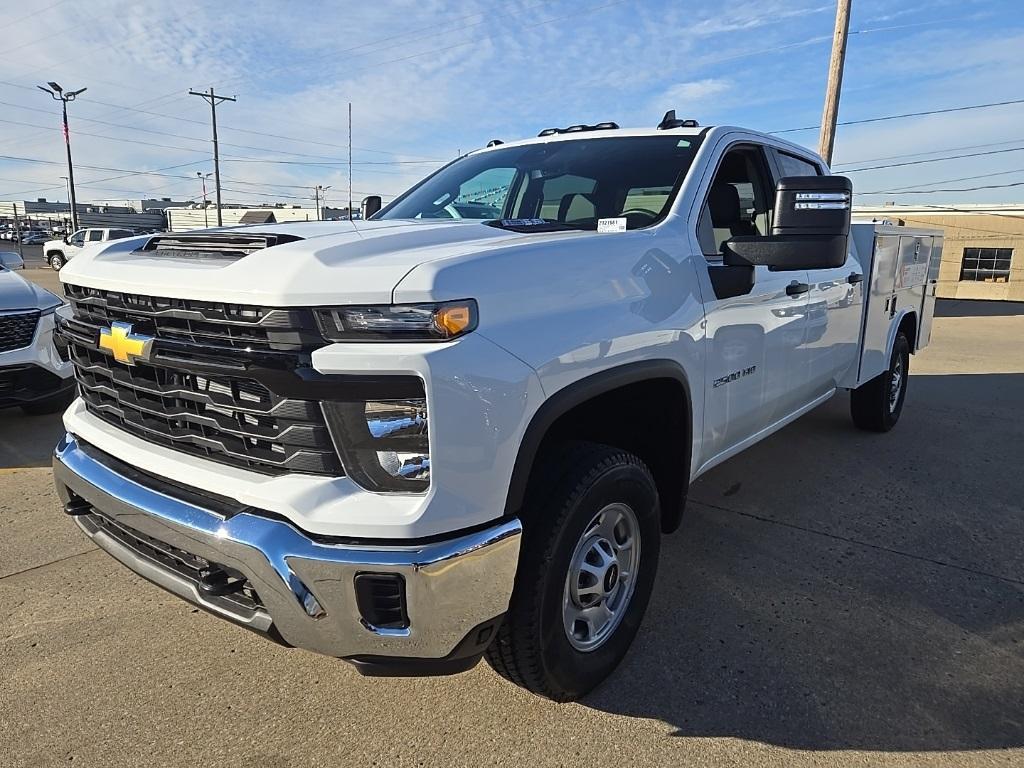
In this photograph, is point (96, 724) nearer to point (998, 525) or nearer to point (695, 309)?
point (695, 309)

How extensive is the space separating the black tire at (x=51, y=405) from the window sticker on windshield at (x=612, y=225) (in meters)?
4.97

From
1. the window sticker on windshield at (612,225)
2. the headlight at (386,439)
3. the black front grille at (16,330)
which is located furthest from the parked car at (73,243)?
the headlight at (386,439)

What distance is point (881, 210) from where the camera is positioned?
26859mm

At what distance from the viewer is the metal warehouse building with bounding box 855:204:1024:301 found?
2183 cm

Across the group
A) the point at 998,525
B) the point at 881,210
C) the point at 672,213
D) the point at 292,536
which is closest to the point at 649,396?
the point at 672,213

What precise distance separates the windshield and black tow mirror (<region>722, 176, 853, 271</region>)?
1.39ft

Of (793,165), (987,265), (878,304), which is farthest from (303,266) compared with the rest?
(987,265)

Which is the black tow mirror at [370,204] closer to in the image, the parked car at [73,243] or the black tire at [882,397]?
the black tire at [882,397]

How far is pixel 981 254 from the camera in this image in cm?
2244

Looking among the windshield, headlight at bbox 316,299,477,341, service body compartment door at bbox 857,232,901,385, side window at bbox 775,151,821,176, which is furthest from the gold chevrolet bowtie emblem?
service body compartment door at bbox 857,232,901,385

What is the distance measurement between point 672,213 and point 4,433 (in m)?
5.50

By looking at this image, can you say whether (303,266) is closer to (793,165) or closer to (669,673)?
(669,673)

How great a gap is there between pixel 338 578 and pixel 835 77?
12.6 metres

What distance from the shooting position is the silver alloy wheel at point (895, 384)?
582cm
